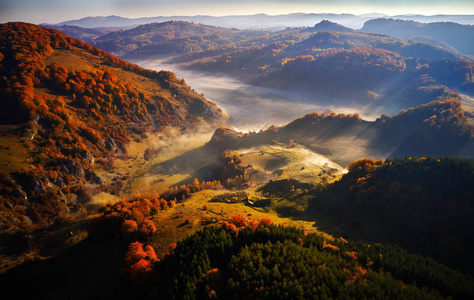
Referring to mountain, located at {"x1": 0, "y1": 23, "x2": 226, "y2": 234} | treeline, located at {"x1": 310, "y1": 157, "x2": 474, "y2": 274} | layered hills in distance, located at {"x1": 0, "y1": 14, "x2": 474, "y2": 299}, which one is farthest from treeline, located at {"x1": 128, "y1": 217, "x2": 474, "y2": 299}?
mountain, located at {"x1": 0, "y1": 23, "x2": 226, "y2": 234}

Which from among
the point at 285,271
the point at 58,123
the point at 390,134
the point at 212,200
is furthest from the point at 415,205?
the point at 58,123

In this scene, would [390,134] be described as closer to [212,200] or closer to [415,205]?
[415,205]

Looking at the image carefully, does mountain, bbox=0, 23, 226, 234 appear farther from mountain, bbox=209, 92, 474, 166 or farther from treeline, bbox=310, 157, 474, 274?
treeline, bbox=310, 157, 474, 274

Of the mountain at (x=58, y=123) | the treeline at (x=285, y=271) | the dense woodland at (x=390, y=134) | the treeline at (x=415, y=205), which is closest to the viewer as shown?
the treeline at (x=285, y=271)

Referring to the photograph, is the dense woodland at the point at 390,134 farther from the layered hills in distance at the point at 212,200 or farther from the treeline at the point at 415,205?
the treeline at the point at 415,205

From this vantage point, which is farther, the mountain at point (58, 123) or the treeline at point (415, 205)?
the mountain at point (58, 123)

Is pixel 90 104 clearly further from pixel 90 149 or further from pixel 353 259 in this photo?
pixel 353 259

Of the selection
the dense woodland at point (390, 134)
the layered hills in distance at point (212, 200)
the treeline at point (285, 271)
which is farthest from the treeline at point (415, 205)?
the dense woodland at point (390, 134)
